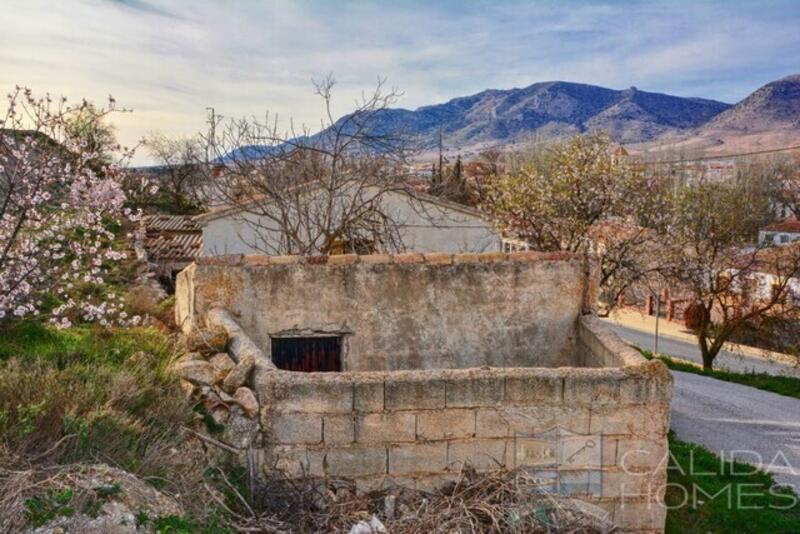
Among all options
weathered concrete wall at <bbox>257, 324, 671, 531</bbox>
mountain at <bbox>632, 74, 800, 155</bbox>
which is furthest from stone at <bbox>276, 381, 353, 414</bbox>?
mountain at <bbox>632, 74, 800, 155</bbox>

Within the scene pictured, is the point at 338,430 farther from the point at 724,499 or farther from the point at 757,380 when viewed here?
the point at 757,380

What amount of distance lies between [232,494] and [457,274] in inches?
149

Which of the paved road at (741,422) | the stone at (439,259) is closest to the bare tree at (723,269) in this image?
the paved road at (741,422)

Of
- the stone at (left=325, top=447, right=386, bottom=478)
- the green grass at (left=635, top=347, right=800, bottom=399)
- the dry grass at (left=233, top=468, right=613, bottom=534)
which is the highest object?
the stone at (left=325, top=447, right=386, bottom=478)

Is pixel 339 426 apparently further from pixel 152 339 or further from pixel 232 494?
pixel 152 339

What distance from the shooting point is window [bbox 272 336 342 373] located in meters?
7.09

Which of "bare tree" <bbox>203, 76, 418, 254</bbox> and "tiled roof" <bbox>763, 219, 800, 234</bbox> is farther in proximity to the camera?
"tiled roof" <bbox>763, 219, 800, 234</bbox>

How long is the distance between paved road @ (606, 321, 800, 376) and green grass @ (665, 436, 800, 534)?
44.7 ft

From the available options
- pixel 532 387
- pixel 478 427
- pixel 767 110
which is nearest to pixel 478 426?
pixel 478 427

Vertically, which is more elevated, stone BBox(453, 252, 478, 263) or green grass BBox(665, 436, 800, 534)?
stone BBox(453, 252, 478, 263)

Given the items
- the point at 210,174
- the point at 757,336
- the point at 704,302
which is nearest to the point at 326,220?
the point at 210,174

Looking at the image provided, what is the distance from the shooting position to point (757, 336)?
22484 millimetres

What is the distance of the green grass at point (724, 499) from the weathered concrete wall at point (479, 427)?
2992 millimetres

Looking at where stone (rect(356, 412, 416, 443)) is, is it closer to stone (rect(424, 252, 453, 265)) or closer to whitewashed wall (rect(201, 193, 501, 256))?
stone (rect(424, 252, 453, 265))
